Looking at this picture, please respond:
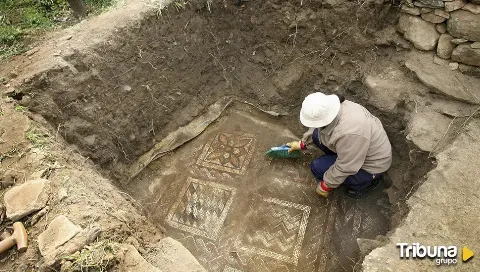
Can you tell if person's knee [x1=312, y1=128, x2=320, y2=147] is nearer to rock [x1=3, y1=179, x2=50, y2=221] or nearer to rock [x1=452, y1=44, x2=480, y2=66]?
rock [x1=452, y1=44, x2=480, y2=66]

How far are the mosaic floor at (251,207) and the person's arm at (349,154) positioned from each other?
0.55 meters

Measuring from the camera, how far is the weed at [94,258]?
1913 millimetres

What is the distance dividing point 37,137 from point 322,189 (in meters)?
A: 2.50

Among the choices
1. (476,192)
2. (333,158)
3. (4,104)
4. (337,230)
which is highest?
(4,104)

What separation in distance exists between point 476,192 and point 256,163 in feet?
6.59

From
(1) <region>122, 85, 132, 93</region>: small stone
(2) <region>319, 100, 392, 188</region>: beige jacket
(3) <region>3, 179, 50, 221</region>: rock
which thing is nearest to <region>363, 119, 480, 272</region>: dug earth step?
(2) <region>319, 100, 392, 188</region>: beige jacket

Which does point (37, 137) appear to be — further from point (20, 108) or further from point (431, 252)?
point (431, 252)

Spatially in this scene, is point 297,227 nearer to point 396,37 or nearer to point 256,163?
point 256,163

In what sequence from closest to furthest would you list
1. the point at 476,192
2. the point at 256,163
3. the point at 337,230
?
the point at 476,192
the point at 337,230
the point at 256,163

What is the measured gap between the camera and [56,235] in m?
2.04

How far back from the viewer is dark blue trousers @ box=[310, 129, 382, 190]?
10.1 feet

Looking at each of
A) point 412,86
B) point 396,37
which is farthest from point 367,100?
point 396,37

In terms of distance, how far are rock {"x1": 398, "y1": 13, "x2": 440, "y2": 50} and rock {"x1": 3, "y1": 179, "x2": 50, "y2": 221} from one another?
3.44m

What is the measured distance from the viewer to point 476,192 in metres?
2.40
